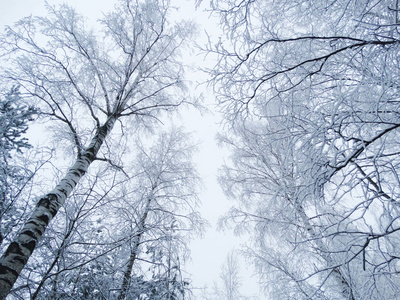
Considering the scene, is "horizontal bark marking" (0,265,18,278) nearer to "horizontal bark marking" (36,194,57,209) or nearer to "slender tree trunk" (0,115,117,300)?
"slender tree trunk" (0,115,117,300)

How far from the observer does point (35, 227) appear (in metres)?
2.21

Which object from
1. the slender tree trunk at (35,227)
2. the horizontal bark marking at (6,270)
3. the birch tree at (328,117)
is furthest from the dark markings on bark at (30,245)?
the birch tree at (328,117)

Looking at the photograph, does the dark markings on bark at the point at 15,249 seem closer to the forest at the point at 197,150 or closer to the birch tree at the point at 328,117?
the forest at the point at 197,150

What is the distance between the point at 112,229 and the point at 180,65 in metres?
4.22

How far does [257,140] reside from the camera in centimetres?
531

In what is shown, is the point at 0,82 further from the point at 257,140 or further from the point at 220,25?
the point at 257,140

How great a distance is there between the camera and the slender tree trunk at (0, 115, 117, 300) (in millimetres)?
1844

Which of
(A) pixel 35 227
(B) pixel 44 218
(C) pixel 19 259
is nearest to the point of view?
(C) pixel 19 259

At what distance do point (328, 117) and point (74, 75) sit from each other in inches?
167

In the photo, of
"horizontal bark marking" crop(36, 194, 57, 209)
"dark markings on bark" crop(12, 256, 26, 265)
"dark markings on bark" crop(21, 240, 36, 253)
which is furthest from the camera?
"horizontal bark marking" crop(36, 194, 57, 209)

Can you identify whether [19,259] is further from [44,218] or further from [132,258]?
[132,258]

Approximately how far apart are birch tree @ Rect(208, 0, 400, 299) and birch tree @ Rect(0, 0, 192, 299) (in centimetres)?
230

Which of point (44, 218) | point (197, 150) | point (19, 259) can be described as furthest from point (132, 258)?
point (197, 150)

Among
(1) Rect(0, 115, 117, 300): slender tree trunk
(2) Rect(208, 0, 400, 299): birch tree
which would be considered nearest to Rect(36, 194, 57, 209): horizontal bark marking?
Answer: (1) Rect(0, 115, 117, 300): slender tree trunk
